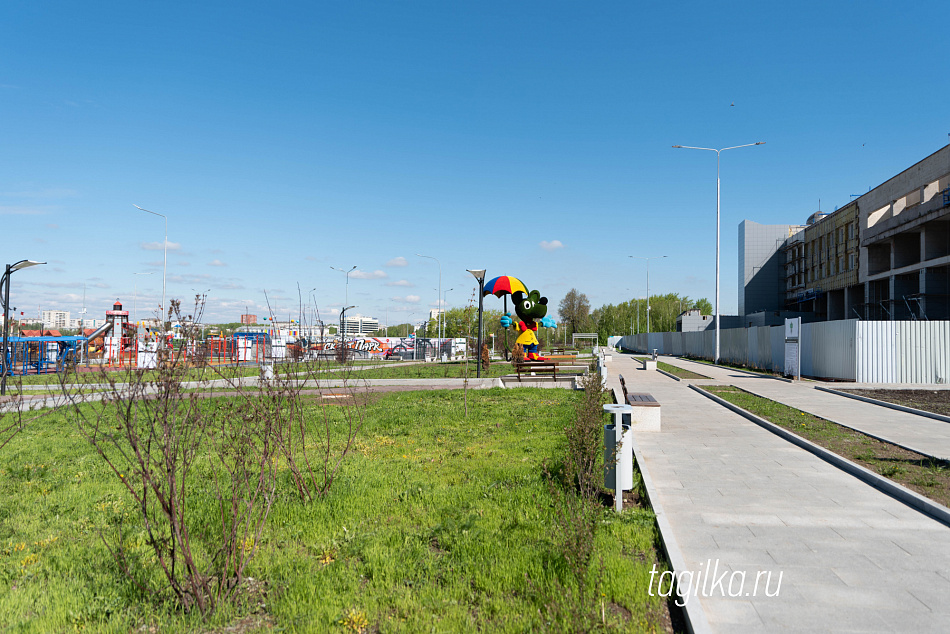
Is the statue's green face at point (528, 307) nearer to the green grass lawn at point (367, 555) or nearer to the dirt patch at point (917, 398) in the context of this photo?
the dirt patch at point (917, 398)

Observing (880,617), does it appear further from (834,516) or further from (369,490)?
(369,490)

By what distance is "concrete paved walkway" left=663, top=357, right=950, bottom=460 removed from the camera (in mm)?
8958

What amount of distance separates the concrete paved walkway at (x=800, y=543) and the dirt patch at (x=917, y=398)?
7.50 meters

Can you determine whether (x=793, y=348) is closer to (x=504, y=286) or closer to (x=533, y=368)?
(x=533, y=368)

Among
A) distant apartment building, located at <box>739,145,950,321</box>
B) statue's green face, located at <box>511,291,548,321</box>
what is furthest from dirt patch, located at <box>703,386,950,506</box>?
distant apartment building, located at <box>739,145,950,321</box>

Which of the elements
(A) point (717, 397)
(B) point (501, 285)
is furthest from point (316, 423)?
(B) point (501, 285)

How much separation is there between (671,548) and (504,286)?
24.0 meters

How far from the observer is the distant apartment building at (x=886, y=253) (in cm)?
3425

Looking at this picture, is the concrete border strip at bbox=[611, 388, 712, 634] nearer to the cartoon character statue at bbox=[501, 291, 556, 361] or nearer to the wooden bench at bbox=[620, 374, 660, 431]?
the wooden bench at bbox=[620, 374, 660, 431]

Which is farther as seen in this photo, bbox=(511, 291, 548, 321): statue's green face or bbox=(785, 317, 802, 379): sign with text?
bbox=(511, 291, 548, 321): statue's green face

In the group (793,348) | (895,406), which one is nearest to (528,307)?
(793,348)

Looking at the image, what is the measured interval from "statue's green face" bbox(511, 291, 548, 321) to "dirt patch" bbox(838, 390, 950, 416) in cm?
1388

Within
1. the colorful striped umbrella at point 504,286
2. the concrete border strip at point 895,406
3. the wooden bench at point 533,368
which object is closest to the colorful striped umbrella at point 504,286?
the colorful striped umbrella at point 504,286

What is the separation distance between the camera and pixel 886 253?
A: 41.3 m
